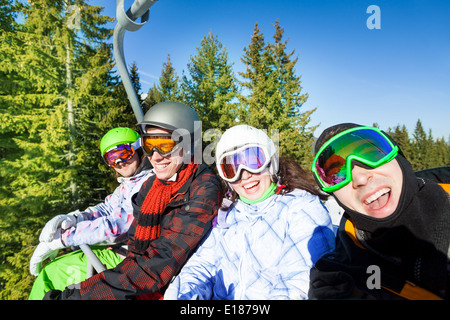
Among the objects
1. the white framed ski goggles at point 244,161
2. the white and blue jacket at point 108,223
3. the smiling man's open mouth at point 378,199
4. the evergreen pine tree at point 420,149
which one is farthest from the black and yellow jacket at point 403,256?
the evergreen pine tree at point 420,149

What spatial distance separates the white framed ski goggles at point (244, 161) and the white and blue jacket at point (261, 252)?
0.30m

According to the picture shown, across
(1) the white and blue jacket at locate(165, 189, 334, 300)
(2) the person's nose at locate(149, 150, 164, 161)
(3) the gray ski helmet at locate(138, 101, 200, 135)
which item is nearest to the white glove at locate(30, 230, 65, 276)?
(2) the person's nose at locate(149, 150, 164, 161)

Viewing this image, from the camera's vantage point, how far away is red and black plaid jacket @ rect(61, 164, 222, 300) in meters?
1.83

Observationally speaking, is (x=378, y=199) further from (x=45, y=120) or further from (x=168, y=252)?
(x=45, y=120)

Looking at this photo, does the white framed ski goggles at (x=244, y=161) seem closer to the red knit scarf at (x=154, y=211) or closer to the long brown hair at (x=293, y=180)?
the long brown hair at (x=293, y=180)

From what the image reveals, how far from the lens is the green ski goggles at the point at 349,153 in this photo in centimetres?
132

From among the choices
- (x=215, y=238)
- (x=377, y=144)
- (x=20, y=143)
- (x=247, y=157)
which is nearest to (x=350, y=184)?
(x=377, y=144)

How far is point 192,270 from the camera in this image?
197cm

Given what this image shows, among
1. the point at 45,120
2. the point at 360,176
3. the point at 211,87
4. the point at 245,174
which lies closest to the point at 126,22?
the point at 245,174

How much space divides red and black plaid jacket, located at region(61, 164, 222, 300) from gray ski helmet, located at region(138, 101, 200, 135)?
2.41ft

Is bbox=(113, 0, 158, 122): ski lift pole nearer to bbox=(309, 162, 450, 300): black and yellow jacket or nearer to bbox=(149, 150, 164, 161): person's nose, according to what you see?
bbox=(149, 150, 164, 161): person's nose

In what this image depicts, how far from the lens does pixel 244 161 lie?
82.5 inches

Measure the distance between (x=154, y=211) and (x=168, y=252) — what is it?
20.3 inches
